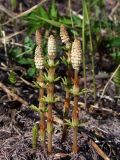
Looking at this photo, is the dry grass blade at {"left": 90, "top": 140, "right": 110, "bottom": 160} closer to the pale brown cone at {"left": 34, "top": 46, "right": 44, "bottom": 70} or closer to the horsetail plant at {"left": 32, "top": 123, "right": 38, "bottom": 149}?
the horsetail plant at {"left": 32, "top": 123, "right": 38, "bottom": 149}

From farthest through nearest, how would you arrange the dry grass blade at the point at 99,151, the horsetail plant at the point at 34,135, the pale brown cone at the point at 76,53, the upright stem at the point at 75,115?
the dry grass blade at the point at 99,151 → the horsetail plant at the point at 34,135 → the upright stem at the point at 75,115 → the pale brown cone at the point at 76,53

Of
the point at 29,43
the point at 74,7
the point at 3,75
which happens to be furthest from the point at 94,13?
the point at 3,75

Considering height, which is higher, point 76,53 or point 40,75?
point 76,53

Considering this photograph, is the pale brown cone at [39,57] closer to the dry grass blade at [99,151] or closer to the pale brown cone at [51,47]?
the pale brown cone at [51,47]

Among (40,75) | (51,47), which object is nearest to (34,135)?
(40,75)

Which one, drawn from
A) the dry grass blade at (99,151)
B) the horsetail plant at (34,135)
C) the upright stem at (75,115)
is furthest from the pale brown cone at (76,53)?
the dry grass blade at (99,151)

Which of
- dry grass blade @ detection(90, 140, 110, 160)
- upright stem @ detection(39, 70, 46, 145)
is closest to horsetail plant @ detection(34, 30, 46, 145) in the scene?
upright stem @ detection(39, 70, 46, 145)

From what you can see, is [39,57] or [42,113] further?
[42,113]

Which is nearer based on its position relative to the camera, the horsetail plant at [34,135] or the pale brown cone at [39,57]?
the pale brown cone at [39,57]

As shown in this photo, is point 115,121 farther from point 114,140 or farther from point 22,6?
point 22,6

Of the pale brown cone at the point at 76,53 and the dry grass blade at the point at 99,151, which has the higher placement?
the pale brown cone at the point at 76,53

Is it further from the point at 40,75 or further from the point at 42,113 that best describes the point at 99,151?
the point at 40,75
